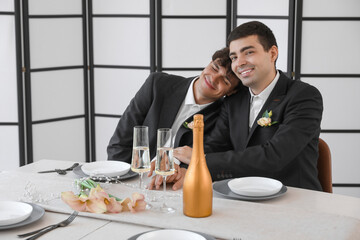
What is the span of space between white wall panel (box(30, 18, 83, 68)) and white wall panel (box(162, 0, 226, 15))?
0.79 metres

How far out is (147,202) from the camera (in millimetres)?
1953

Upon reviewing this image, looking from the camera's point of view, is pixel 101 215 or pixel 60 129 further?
pixel 60 129

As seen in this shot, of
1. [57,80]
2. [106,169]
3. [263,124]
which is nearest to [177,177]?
[106,169]

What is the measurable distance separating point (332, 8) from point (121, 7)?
172 cm

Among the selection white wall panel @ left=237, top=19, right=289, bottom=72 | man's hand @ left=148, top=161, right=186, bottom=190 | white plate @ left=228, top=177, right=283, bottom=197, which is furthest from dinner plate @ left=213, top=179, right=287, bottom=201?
white wall panel @ left=237, top=19, right=289, bottom=72

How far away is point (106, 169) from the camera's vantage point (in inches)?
92.4

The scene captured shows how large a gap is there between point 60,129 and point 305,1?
2276 mm

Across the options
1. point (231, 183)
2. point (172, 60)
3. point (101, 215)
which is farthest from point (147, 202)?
point (172, 60)

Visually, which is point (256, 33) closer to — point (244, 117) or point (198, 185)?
point (244, 117)

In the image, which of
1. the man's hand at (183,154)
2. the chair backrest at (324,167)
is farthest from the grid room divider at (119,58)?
the man's hand at (183,154)

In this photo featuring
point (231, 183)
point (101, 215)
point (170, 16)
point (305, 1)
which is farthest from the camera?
point (170, 16)

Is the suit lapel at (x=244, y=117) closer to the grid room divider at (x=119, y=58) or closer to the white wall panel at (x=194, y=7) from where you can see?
the grid room divider at (x=119, y=58)

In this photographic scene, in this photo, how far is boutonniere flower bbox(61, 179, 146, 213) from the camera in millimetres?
1832

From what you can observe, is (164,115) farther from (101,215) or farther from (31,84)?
(31,84)
